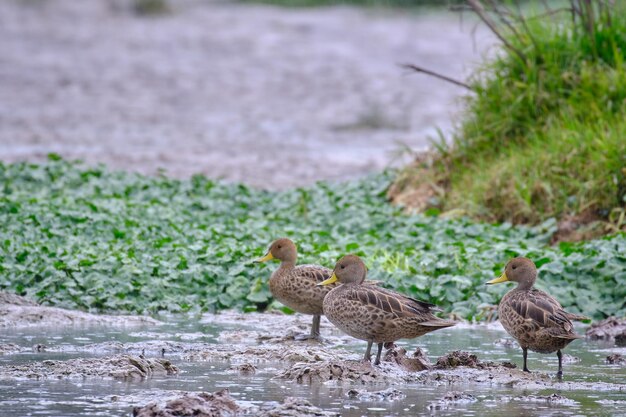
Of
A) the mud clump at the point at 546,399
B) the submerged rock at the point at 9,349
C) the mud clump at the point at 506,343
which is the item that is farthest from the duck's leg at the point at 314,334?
the mud clump at the point at 546,399

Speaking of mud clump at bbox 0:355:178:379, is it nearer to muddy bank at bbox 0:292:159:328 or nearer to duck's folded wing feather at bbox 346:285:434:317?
duck's folded wing feather at bbox 346:285:434:317

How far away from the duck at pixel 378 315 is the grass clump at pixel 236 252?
9.54 feet

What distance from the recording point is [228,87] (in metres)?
33.3

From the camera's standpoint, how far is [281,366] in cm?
962

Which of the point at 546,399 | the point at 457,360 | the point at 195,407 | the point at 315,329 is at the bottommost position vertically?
the point at 315,329

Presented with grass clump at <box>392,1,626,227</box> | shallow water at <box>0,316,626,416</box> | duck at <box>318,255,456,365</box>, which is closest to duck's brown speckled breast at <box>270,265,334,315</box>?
shallow water at <box>0,316,626,416</box>

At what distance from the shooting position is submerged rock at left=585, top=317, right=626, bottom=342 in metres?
11.3

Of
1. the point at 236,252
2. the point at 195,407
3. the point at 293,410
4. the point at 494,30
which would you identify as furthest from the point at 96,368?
the point at 494,30

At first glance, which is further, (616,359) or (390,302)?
(616,359)

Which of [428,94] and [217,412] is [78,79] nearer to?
[428,94]

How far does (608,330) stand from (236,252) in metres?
4.43

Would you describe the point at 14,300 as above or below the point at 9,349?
below

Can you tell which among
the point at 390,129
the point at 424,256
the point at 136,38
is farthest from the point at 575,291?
the point at 136,38

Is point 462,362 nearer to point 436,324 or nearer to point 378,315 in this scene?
point 436,324
